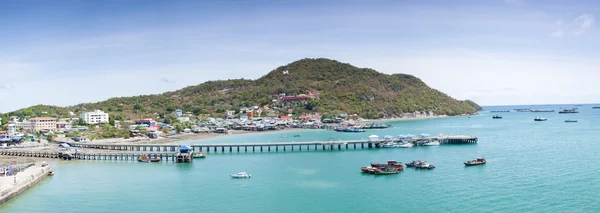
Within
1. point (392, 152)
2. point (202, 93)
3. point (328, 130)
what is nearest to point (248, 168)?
point (392, 152)

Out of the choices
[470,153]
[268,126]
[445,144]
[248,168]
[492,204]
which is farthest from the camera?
[268,126]

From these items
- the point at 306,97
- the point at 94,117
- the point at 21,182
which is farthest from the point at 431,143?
the point at 306,97

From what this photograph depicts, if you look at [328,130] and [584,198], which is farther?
[328,130]

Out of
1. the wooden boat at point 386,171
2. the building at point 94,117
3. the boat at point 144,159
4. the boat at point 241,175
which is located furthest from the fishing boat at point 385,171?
the building at point 94,117

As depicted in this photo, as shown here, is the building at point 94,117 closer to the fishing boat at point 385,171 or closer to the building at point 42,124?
the building at point 42,124

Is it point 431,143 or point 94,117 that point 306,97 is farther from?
point 431,143

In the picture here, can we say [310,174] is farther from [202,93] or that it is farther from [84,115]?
[202,93]
